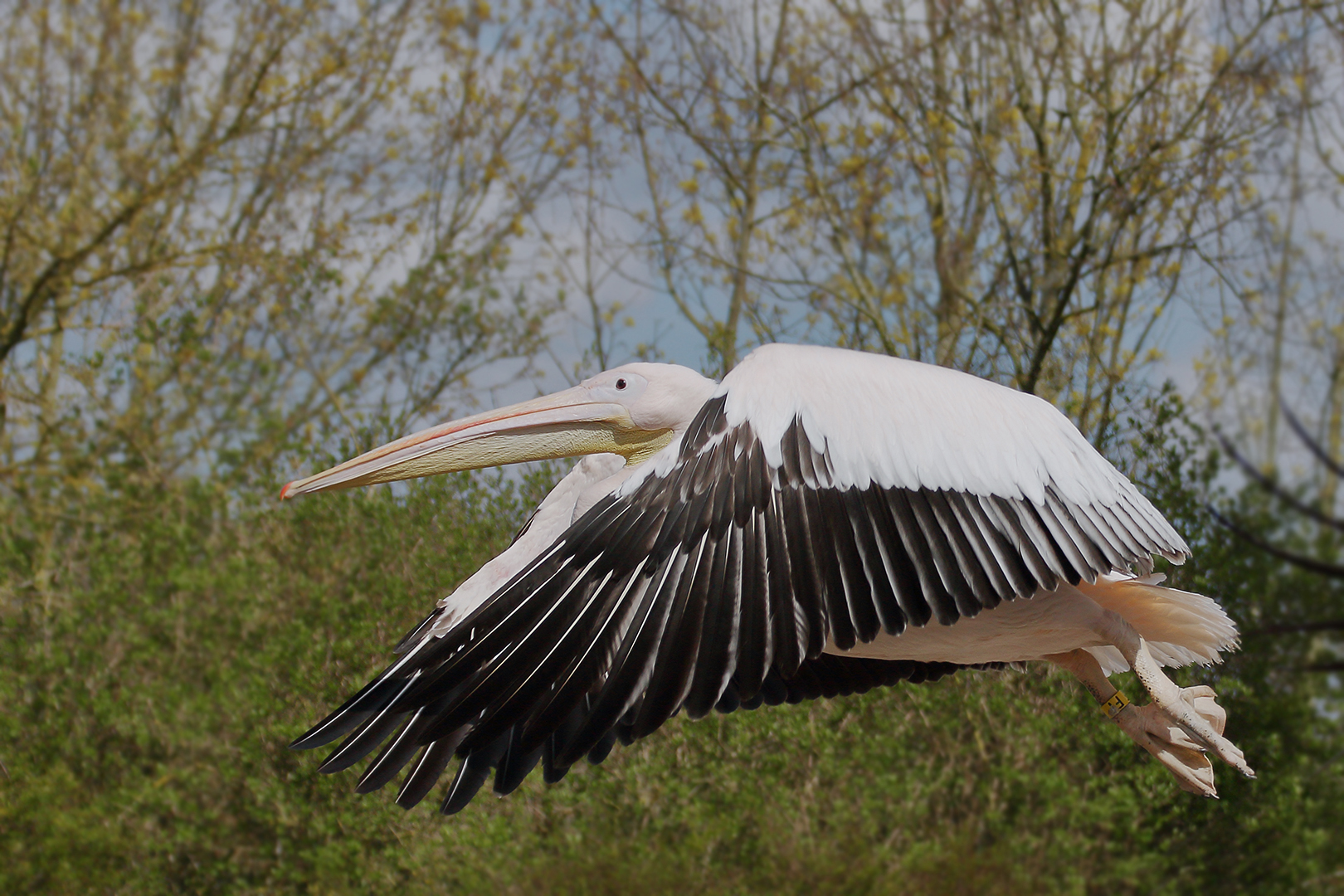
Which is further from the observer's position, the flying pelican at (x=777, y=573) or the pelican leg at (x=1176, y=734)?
the pelican leg at (x=1176, y=734)

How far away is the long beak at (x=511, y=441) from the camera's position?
11.6 ft

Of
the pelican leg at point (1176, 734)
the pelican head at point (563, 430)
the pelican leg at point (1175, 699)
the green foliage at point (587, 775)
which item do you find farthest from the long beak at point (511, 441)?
the green foliage at point (587, 775)

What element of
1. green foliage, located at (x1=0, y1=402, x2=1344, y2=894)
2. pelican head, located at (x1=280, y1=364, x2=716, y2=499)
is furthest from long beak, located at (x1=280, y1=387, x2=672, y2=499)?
green foliage, located at (x1=0, y1=402, x2=1344, y2=894)

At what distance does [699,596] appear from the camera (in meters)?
2.71

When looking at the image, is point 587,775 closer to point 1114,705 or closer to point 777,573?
point 1114,705

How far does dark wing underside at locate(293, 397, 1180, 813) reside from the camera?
2654 mm

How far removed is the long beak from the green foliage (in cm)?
366

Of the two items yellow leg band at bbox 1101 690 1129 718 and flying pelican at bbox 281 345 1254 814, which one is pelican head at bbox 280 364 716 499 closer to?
flying pelican at bbox 281 345 1254 814

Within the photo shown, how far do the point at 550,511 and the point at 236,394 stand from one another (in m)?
9.70

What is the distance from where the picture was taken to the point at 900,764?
7.57m

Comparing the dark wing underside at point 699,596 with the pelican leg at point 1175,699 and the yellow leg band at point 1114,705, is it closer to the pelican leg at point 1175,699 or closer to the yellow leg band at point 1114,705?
the pelican leg at point 1175,699

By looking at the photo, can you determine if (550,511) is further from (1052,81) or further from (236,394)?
(236,394)

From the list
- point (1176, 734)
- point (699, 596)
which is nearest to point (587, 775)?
point (1176, 734)

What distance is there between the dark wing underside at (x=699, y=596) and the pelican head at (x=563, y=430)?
62 centimetres
